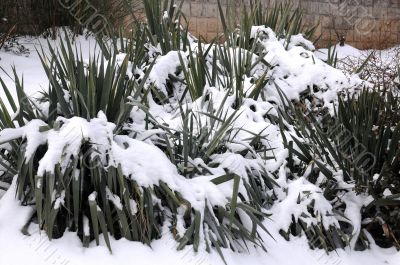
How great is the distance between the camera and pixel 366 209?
3252 millimetres

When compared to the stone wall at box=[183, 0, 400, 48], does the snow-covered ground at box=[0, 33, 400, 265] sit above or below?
above

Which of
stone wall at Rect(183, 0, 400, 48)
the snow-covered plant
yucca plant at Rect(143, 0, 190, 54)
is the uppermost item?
yucca plant at Rect(143, 0, 190, 54)

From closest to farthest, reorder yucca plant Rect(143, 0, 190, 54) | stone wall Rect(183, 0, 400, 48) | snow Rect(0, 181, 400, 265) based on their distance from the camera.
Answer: snow Rect(0, 181, 400, 265) < yucca plant Rect(143, 0, 190, 54) < stone wall Rect(183, 0, 400, 48)

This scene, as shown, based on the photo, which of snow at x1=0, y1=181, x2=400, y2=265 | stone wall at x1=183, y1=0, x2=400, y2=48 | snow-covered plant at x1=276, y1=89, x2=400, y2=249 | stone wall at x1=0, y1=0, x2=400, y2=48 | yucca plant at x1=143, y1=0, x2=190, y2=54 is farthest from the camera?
stone wall at x1=183, y1=0, x2=400, y2=48

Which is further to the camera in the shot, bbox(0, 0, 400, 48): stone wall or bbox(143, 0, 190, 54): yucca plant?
bbox(0, 0, 400, 48): stone wall

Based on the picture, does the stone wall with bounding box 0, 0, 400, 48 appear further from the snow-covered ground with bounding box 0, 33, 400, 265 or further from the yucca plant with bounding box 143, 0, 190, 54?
the snow-covered ground with bounding box 0, 33, 400, 265

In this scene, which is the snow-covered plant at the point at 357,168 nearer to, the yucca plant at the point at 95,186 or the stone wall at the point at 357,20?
the yucca plant at the point at 95,186

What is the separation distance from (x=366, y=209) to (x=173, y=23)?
241 cm

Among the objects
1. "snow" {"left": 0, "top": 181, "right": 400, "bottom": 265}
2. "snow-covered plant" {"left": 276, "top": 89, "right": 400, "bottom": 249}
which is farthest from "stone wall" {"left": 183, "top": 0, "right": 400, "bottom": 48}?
"snow" {"left": 0, "top": 181, "right": 400, "bottom": 265}

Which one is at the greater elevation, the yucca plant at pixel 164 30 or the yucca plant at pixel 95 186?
the yucca plant at pixel 164 30

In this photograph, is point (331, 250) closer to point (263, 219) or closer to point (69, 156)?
point (263, 219)

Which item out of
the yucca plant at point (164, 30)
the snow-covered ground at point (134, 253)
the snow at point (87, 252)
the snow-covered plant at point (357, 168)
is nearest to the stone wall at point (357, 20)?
the yucca plant at point (164, 30)

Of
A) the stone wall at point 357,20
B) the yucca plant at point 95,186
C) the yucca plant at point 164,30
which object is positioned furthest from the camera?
the stone wall at point 357,20

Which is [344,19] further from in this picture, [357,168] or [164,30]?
[357,168]
